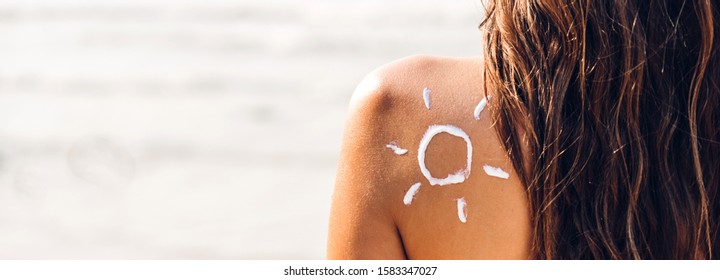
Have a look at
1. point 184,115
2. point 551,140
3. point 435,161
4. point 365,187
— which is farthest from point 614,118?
point 184,115

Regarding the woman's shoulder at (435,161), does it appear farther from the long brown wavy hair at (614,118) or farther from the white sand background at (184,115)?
the white sand background at (184,115)

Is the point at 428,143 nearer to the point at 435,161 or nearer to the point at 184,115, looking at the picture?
the point at 435,161

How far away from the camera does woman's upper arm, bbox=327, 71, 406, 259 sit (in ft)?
3.63

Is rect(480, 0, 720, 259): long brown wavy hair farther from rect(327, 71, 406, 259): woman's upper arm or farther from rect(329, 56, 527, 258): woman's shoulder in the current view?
rect(327, 71, 406, 259): woman's upper arm

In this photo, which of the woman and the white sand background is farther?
the white sand background

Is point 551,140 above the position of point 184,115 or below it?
below

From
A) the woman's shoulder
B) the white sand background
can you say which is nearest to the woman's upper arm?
the woman's shoulder

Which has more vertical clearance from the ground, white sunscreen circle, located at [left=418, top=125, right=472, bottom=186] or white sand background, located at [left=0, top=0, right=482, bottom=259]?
white sand background, located at [left=0, top=0, right=482, bottom=259]

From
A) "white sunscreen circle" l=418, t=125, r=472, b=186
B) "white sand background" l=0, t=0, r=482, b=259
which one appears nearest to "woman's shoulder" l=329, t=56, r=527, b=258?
"white sunscreen circle" l=418, t=125, r=472, b=186

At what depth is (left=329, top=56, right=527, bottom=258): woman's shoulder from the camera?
1.08 m

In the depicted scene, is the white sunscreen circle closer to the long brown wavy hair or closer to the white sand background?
the long brown wavy hair

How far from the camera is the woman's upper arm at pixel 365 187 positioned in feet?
3.63

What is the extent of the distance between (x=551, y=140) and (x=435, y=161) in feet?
0.51

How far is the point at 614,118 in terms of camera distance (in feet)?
3.41
